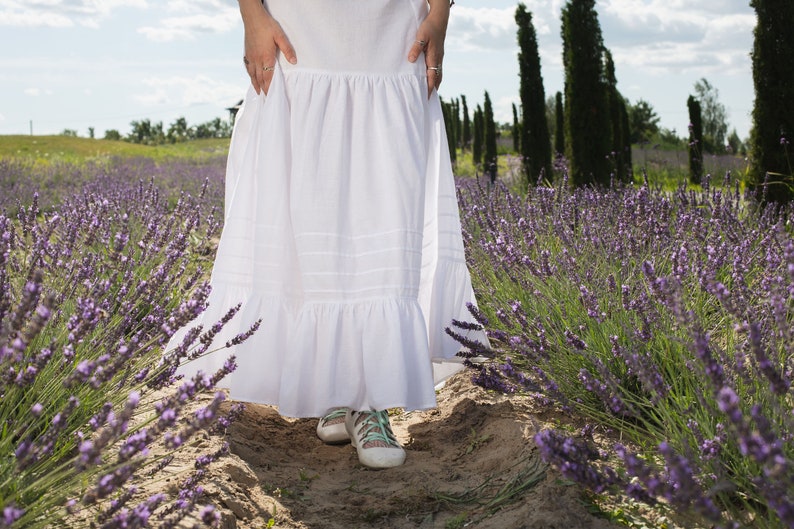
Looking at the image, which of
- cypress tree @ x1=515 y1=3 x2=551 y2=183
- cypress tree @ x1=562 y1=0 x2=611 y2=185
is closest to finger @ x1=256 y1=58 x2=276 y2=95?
cypress tree @ x1=562 y1=0 x2=611 y2=185

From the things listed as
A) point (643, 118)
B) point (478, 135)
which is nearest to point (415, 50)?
point (478, 135)

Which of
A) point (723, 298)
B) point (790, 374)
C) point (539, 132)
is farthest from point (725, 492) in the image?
point (539, 132)

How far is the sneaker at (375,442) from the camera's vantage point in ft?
7.91

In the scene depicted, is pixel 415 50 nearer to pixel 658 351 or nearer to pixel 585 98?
pixel 658 351

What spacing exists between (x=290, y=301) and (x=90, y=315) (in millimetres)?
1030

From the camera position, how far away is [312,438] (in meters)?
2.79


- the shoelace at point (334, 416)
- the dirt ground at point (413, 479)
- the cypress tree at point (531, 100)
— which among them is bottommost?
the dirt ground at point (413, 479)

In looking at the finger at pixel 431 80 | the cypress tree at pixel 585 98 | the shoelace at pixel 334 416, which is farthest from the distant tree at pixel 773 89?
the shoelace at pixel 334 416

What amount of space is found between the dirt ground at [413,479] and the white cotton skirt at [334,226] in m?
0.21

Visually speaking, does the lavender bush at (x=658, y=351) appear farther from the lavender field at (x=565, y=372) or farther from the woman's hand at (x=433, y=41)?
the woman's hand at (x=433, y=41)

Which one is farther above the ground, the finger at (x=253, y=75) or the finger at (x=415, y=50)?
the finger at (x=415, y=50)

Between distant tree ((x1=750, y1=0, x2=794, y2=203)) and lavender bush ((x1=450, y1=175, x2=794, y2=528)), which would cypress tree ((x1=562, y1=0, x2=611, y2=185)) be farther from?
lavender bush ((x1=450, y1=175, x2=794, y2=528))

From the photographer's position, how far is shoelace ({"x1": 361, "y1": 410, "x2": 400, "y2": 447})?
96.7 inches

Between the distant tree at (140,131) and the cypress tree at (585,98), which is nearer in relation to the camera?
the cypress tree at (585,98)
